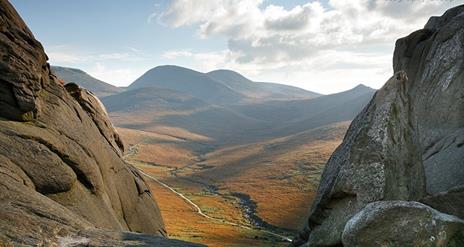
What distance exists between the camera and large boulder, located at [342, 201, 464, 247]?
13898mm

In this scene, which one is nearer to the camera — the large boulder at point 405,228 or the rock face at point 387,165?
the large boulder at point 405,228

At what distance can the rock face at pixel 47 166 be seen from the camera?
18750mm

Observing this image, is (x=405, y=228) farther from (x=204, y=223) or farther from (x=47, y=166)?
(x=204, y=223)

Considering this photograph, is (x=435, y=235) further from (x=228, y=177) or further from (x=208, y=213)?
(x=228, y=177)

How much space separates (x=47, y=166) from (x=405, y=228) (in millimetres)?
19593

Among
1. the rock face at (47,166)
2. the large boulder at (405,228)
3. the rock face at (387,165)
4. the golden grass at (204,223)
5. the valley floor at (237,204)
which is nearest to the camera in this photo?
the large boulder at (405,228)

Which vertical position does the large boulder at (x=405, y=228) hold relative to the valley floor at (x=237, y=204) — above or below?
above

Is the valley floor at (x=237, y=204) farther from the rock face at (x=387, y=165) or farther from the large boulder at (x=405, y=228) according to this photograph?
the large boulder at (x=405, y=228)

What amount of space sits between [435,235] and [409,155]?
25.7 ft

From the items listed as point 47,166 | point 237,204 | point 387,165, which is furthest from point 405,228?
point 237,204

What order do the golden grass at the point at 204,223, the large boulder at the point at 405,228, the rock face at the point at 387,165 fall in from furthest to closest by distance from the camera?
the golden grass at the point at 204,223 < the rock face at the point at 387,165 < the large boulder at the point at 405,228

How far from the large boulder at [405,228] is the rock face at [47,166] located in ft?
36.7

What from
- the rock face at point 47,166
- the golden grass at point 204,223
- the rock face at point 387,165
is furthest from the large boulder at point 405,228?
the golden grass at point 204,223

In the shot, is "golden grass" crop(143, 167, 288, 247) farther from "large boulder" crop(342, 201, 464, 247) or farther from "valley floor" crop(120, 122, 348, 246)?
"large boulder" crop(342, 201, 464, 247)
